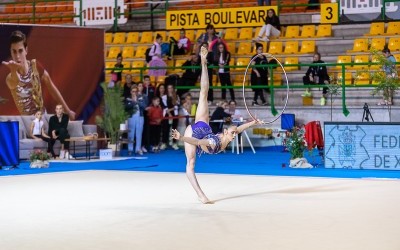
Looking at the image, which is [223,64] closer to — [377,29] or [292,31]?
[292,31]

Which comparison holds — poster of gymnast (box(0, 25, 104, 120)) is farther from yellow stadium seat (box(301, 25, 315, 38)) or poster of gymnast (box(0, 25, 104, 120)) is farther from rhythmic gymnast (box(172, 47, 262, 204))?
rhythmic gymnast (box(172, 47, 262, 204))

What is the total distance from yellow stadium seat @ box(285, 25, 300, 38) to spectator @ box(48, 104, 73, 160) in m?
8.44

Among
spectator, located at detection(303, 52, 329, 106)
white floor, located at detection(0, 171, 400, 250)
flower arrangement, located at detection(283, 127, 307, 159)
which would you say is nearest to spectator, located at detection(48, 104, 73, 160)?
white floor, located at detection(0, 171, 400, 250)

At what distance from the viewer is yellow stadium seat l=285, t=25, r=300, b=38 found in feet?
86.8

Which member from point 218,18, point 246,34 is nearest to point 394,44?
point 246,34

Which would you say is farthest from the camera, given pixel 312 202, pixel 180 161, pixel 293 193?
pixel 180 161

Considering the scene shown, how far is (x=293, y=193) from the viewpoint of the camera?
13.5 meters

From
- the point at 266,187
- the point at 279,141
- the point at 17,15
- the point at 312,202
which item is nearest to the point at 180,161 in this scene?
the point at 279,141

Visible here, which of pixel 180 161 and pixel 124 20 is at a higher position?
pixel 124 20

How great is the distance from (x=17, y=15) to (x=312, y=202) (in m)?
23.4

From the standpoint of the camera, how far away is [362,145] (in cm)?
1748

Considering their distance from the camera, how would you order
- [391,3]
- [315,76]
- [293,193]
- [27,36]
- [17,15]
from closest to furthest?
[293,193], [27,36], [315,76], [391,3], [17,15]

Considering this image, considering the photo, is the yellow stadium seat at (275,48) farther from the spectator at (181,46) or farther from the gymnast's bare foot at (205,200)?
the gymnast's bare foot at (205,200)

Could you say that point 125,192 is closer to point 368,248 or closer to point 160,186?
point 160,186
